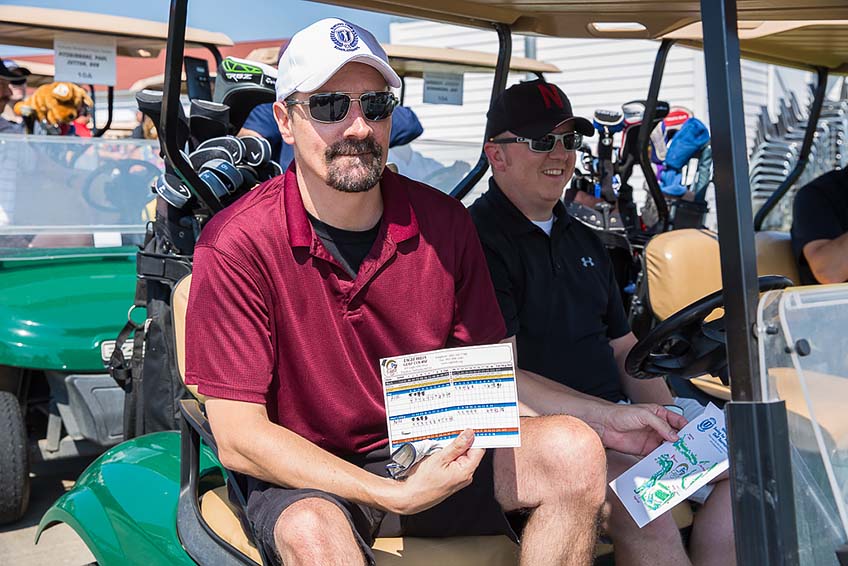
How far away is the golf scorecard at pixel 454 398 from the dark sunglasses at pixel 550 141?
44.8 inches

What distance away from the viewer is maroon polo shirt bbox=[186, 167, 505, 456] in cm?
184

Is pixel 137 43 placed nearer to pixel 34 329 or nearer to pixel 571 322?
pixel 34 329

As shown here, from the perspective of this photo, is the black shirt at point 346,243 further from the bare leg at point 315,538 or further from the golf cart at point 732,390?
the bare leg at point 315,538

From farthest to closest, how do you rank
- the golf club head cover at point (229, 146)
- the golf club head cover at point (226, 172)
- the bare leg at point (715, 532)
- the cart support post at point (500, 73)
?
1. the cart support post at point (500, 73)
2. the golf club head cover at point (229, 146)
3. the golf club head cover at point (226, 172)
4. the bare leg at point (715, 532)

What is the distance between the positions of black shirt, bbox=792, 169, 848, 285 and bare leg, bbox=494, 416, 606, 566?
193 centimetres

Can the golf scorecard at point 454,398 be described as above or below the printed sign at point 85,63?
below

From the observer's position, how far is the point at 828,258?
329 cm

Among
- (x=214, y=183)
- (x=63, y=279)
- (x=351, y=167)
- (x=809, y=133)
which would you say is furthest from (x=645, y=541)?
(x=809, y=133)

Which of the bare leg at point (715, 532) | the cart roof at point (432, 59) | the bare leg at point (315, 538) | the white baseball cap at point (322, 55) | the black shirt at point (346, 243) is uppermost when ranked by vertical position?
the cart roof at point (432, 59)

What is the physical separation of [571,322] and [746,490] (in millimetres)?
1329

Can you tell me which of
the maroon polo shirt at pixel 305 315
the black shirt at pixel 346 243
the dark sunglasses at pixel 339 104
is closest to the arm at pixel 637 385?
the maroon polo shirt at pixel 305 315

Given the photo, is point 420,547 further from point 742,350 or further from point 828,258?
point 828,258

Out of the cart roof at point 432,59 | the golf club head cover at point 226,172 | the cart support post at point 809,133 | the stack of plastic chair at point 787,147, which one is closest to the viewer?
the golf club head cover at point 226,172

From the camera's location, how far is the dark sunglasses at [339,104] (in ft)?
6.39
